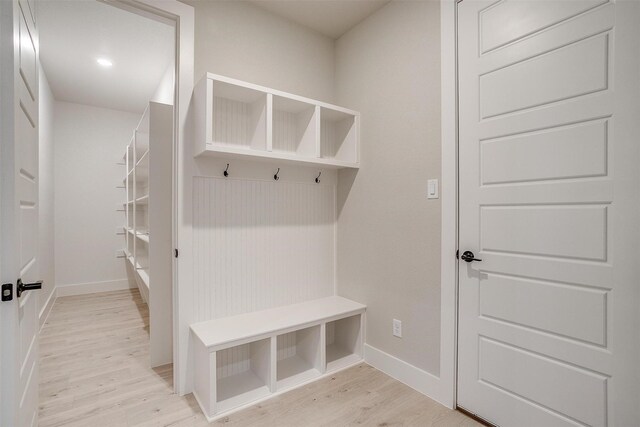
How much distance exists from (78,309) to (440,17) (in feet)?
15.8

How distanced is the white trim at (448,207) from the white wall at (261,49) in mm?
1073

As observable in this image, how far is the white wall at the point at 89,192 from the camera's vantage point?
456 cm

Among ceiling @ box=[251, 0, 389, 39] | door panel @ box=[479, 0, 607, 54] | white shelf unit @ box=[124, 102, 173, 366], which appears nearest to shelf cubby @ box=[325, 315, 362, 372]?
white shelf unit @ box=[124, 102, 173, 366]

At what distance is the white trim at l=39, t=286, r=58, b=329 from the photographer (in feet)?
11.1

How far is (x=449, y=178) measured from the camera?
188 cm

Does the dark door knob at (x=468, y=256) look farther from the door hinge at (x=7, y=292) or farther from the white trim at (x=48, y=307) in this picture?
the white trim at (x=48, y=307)

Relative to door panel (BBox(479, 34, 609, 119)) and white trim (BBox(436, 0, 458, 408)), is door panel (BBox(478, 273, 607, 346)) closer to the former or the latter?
white trim (BBox(436, 0, 458, 408))

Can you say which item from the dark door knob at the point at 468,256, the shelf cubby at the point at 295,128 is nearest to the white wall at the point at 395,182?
the dark door knob at the point at 468,256

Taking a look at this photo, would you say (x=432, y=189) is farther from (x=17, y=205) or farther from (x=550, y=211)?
(x=17, y=205)

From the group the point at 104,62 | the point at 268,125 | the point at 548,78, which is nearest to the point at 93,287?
the point at 104,62

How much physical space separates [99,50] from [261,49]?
189cm

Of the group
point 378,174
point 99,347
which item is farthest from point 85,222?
point 378,174

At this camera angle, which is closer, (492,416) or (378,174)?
(492,416)

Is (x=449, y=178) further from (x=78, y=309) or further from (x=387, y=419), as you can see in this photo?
(x=78, y=309)
